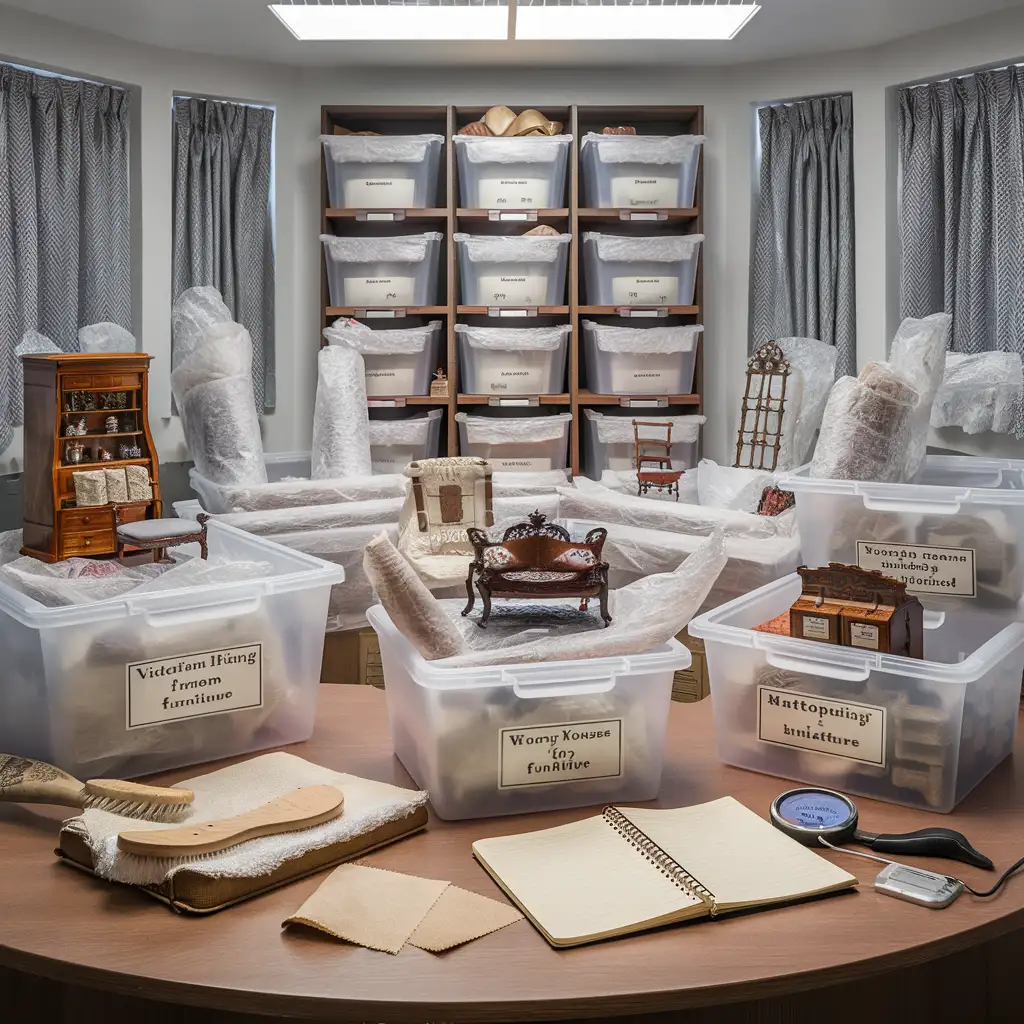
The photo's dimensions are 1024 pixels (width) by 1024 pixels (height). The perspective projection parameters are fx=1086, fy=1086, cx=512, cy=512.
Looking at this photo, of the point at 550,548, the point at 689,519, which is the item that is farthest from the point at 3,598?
the point at 689,519

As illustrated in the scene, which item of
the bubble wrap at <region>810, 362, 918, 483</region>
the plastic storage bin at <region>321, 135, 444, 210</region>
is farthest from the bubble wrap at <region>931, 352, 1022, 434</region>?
the plastic storage bin at <region>321, 135, 444, 210</region>

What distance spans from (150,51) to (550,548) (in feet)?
11.1

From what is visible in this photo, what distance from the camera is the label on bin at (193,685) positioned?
125cm

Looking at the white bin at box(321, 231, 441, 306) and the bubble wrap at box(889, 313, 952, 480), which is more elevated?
the white bin at box(321, 231, 441, 306)

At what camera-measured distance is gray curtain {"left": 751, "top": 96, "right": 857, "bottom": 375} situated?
4.59 m

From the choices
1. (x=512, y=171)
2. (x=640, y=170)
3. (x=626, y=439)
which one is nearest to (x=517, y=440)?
(x=626, y=439)

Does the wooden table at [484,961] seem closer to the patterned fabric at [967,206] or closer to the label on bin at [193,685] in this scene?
the label on bin at [193,685]

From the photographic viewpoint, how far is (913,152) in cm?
436

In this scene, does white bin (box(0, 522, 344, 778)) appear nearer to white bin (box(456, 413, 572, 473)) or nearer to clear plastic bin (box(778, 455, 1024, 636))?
clear plastic bin (box(778, 455, 1024, 636))

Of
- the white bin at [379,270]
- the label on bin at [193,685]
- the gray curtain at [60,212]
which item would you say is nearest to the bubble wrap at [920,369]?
the label on bin at [193,685]

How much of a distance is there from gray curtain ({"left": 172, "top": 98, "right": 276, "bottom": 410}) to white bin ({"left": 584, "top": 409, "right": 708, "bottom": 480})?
4.81 feet

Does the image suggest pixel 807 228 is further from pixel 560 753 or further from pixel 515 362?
pixel 560 753

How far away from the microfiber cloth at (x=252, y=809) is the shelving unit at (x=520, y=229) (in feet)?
11.3

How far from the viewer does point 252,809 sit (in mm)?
1109
